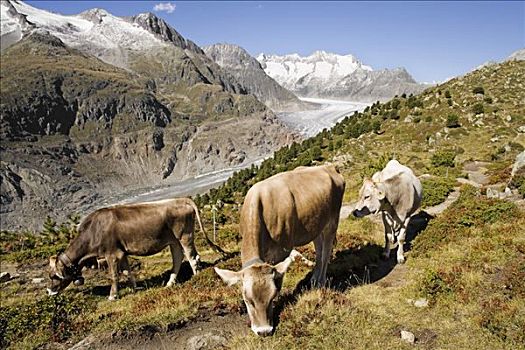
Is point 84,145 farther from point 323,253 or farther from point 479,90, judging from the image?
point 323,253

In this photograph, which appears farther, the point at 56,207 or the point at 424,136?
the point at 56,207

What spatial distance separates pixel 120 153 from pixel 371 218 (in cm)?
16955

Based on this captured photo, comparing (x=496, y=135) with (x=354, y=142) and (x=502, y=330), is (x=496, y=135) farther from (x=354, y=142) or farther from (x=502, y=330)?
(x=502, y=330)

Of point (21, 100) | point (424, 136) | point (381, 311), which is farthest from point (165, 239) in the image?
point (21, 100)

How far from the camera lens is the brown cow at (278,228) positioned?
7.83 metres

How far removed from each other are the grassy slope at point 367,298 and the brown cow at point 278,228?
78cm

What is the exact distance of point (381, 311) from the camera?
30.5 feet

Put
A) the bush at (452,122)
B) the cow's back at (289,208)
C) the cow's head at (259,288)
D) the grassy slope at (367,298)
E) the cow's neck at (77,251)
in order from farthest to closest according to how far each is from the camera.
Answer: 1. the bush at (452,122)
2. the cow's neck at (77,251)
3. the cow's back at (289,208)
4. the grassy slope at (367,298)
5. the cow's head at (259,288)

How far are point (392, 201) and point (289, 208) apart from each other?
6046 mm

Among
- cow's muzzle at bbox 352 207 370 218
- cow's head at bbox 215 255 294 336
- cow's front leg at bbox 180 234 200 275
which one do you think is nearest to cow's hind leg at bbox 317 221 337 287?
cow's muzzle at bbox 352 207 370 218

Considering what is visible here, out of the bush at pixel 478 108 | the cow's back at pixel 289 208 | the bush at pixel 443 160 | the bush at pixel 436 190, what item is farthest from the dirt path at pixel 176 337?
the bush at pixel 478 108

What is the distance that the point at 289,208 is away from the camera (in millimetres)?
9508

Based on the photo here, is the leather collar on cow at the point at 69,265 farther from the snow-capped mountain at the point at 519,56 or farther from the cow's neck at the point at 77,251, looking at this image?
the snow-capped mountain at the point at 519,56

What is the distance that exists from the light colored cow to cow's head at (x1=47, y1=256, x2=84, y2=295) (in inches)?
364
